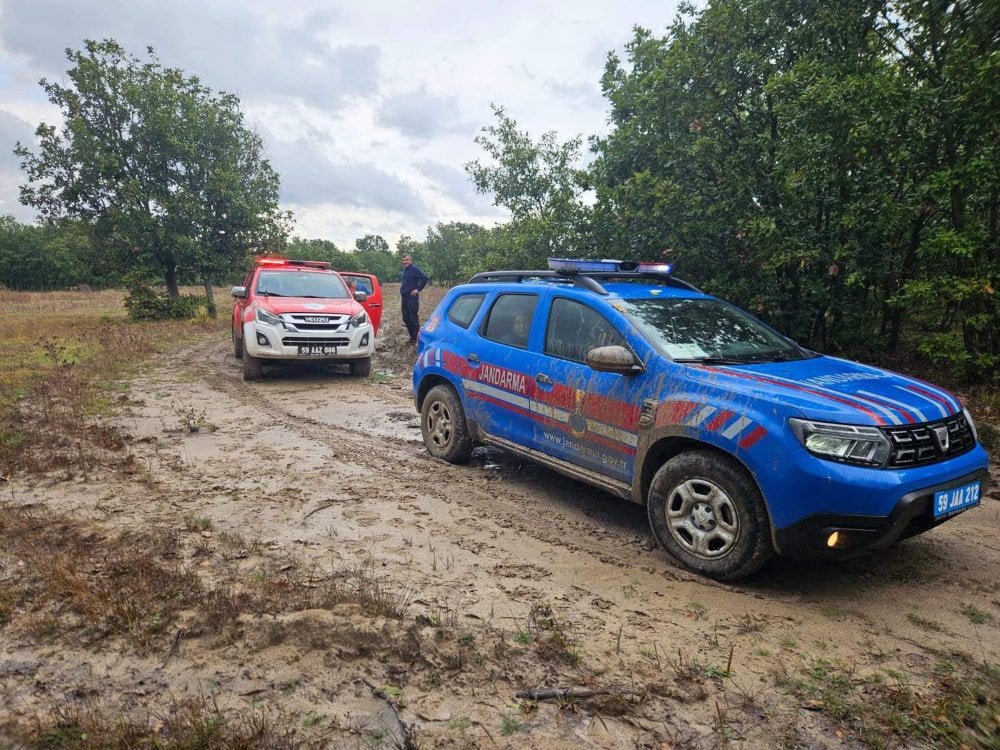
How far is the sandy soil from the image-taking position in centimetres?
237

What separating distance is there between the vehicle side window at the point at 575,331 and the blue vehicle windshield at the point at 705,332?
7.1 inches

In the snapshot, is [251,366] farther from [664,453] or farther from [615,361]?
[664,453]

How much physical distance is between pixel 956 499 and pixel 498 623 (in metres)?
2.50

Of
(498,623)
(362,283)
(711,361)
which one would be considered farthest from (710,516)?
(362,283)

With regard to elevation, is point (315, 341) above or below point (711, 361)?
below

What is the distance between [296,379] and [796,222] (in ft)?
25.8

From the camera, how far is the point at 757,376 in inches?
138

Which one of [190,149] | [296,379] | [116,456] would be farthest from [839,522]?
[190,149]

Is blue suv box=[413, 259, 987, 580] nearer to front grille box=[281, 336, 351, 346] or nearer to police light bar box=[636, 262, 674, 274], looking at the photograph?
police light bar box=[636, 262, 674, 274]

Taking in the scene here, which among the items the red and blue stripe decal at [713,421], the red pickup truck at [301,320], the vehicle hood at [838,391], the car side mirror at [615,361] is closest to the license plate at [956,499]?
the vehicle hood at [838,391]

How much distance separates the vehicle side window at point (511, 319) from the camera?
4.86 metres

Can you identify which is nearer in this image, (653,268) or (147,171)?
(653,268)

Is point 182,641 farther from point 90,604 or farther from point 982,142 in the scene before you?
point 982,142

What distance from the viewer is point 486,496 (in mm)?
4867
